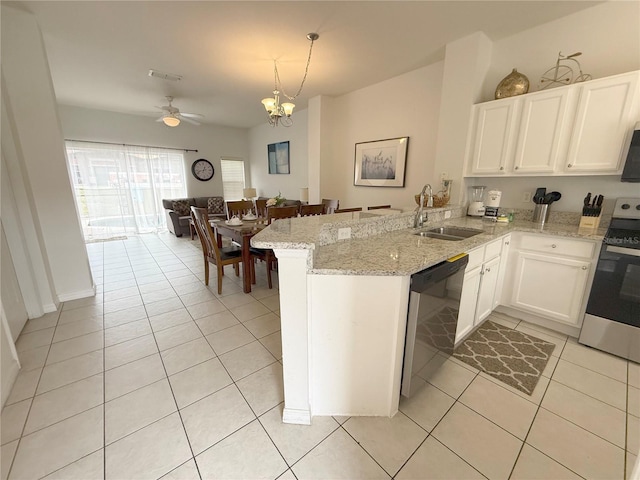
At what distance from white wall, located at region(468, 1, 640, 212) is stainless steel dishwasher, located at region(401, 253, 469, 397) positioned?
1.75 metres

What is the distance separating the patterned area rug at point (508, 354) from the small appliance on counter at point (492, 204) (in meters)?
1.12

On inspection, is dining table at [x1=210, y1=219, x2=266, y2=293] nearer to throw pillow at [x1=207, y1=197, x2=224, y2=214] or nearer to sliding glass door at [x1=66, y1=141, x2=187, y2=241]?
throw pillow at [x1=207, y1=197, x2=224, y2=214]

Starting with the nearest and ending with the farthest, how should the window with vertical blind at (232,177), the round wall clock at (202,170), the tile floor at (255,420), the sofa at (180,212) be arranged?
1. the tile floor at (255,420)
2. the sofa at (180,212)
3. the round wall clock at (202,170)
4. the window with vertical blind at (232,177)

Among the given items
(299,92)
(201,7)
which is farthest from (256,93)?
(201,7)

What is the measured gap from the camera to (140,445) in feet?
4.16

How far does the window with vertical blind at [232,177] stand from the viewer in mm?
7242

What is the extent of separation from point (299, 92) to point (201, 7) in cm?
219

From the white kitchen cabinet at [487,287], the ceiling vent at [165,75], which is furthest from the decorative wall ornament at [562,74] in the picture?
the ceiling vent at [165,75]

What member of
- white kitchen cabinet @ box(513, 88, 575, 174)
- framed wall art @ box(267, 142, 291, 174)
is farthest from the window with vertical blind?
white kitchen cabinet @ box(513, 88, 575, 174)

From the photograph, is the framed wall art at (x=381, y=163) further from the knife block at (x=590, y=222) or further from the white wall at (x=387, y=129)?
the knife block at (x=590, y=222)

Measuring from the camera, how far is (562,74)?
2.31m

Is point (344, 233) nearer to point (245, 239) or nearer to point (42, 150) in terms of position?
point (245, 239)

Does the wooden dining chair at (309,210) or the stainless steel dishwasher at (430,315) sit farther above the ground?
the wooden dining chair at (309,210)

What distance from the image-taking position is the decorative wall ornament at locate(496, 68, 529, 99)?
7.75 ft
